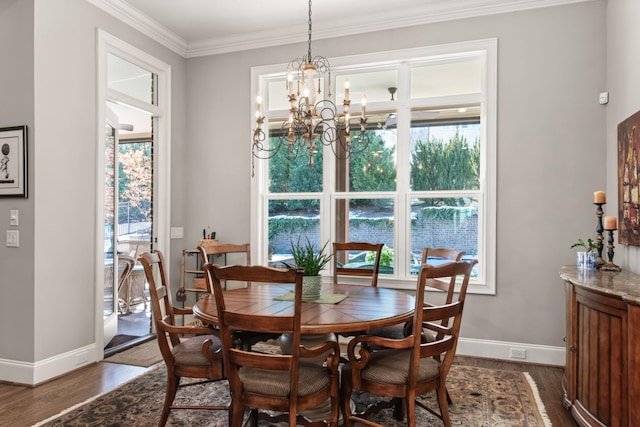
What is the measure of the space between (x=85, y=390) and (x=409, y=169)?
3.24m

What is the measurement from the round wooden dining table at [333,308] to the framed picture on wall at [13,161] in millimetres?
1785

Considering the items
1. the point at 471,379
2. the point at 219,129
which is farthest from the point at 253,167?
the point at 471,379

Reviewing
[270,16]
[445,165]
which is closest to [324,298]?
[445,165]

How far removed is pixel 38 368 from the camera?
3234 mm

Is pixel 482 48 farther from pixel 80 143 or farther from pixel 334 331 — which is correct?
pixel 80 143

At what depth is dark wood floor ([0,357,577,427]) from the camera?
2.73 metres

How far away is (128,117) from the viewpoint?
6598 millimetres

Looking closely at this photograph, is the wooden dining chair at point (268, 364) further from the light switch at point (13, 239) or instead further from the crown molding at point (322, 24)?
the crown molding at point (322, 24)

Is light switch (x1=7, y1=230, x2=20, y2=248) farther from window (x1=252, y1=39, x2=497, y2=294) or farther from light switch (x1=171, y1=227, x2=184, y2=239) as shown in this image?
window (x1=252, y1=39, x2=497, y2=294)

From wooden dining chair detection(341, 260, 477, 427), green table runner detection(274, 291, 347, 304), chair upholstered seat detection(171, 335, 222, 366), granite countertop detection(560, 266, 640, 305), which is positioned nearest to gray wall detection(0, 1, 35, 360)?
chair upholstered seat detection(171, 335, 222, 366)

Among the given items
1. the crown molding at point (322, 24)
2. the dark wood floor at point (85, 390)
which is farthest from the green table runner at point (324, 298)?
the crown molding at point (322, 24)

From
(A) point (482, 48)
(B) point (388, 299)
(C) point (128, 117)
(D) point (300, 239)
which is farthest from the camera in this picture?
(C) point (128, 117)

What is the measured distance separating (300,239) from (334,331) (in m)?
2.54

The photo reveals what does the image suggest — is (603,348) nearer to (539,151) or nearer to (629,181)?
(629,181)
